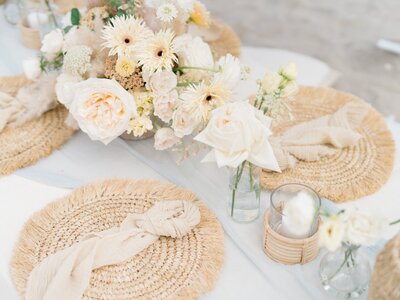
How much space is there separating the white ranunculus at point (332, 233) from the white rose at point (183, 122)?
0.39m

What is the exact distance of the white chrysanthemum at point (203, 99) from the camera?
101 centimetres

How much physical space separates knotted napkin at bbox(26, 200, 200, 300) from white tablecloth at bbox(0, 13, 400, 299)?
86 mm

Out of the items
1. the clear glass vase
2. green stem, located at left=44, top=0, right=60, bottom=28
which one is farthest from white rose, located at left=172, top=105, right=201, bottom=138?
green stem, located at left=44, top=0, right=60, bottom=28

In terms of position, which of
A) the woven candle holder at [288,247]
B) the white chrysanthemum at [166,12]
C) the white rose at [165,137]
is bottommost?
the woven candle holder at [288,247]

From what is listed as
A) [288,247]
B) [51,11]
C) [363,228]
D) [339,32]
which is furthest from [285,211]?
[339,32]

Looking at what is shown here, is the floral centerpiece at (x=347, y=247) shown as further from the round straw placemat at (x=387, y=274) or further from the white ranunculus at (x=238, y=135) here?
the white ranunculus at (x=238, y=135)

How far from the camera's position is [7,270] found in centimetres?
100

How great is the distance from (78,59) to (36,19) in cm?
57

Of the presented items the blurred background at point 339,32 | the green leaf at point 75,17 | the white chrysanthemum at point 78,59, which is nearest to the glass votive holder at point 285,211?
the white chrysanthemum at point 78,59

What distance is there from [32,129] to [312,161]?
0.69 m

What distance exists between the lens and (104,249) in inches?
38.6

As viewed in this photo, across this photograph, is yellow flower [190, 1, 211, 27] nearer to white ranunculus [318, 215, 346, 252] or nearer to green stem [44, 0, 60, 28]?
green stem [44, 0, 60, 28]

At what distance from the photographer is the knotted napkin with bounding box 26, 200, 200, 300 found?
925 mm

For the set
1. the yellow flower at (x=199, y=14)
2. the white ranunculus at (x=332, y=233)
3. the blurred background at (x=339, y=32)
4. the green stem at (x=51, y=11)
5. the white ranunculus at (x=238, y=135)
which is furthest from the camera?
the blurred background at (x=339, y=32)
